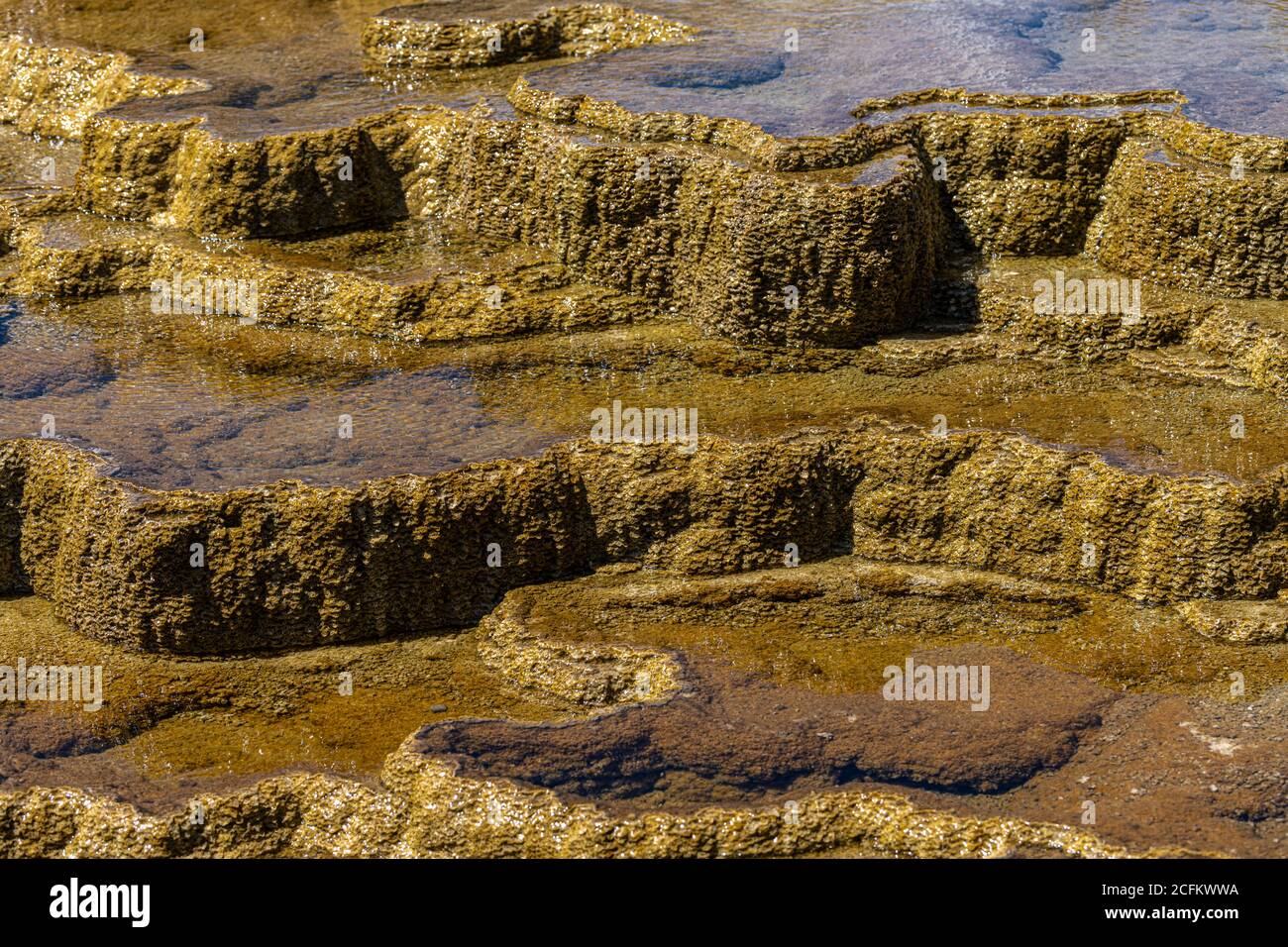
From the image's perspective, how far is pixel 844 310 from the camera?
12.3m

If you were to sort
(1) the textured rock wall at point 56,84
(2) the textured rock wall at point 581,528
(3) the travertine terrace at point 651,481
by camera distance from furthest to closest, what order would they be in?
(1) the textured rock wall at point 56,84
(2) the textured rock wall at point 581,528
(3) the travertine terrace at point 651,481

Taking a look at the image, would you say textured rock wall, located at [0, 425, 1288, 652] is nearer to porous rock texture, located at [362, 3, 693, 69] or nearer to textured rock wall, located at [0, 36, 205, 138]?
porous rock texture, located at [362, 3, 693, 69]

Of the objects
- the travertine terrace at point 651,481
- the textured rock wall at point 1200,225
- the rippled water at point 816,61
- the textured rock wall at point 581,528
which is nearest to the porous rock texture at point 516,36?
the rippled water at point 816,61

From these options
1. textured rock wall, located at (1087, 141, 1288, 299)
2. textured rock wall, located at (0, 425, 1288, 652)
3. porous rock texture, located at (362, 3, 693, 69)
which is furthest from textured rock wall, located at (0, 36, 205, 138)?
A: textured rock wall, located at (1087, 141, 1288, 299)

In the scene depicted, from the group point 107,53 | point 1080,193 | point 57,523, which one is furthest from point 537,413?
point 107,53

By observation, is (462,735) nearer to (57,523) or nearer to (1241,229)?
(57,523)

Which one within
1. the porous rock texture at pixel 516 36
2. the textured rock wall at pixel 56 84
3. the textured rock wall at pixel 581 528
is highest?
the porous rock texture at pixel 516 36

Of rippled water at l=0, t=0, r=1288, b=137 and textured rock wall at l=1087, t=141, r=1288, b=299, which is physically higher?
rippled water at l=0, t=0, r=1288, b=137

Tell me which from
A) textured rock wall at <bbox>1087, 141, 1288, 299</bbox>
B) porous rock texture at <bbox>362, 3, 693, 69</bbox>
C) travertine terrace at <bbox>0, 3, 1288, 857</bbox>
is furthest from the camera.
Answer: porous rock texture at <bbox>362, 3, 693, 69</bbox>

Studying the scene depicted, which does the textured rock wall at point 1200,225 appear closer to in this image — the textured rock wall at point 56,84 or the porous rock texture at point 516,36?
the porous rock texture at point 516,36

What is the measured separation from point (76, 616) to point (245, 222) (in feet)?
14.3

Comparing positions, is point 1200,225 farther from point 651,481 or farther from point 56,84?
point 56,84

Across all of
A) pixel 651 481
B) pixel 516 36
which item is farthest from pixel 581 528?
pixel 516 36

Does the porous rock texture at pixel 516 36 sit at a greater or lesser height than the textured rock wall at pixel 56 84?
greater
